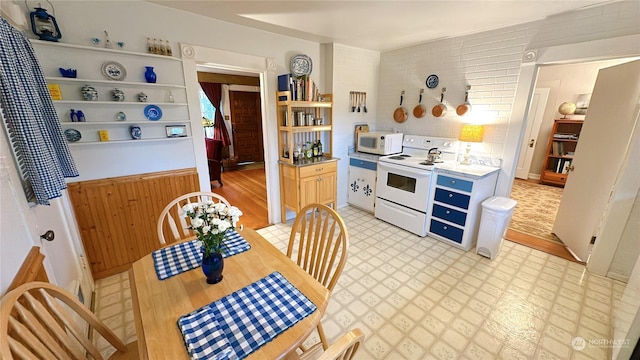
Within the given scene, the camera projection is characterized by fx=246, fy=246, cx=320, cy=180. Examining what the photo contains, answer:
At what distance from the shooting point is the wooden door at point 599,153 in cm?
218

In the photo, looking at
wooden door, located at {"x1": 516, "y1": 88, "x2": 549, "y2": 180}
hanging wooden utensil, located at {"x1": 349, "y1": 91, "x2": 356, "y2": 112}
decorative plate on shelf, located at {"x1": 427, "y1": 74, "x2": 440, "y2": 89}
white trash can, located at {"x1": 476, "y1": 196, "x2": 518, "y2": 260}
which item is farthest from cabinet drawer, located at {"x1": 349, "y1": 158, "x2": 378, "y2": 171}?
wooden door, located at {"x1": 516, "y1": 88, "x2": 549, "y2": 180}

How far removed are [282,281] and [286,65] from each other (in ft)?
8.75

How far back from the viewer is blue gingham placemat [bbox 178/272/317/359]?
864mm

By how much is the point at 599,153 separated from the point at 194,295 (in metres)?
3.69

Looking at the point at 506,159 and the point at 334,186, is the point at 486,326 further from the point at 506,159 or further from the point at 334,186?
the point at 334,186

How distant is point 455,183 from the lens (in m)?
2.66

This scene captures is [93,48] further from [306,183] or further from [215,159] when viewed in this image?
[215,159]

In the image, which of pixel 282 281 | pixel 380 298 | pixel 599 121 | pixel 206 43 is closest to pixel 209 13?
pixel 206 43

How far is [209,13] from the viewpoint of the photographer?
232cm

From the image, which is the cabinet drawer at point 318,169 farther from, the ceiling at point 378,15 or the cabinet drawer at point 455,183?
the ceiling at point 378,15

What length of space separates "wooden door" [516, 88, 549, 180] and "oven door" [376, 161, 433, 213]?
11.2 ft

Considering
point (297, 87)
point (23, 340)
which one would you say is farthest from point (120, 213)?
point (297, 87)

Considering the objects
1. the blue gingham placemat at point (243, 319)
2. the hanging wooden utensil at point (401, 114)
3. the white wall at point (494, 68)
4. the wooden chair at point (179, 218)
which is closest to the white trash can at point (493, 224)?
the white wall at point (494, 68)

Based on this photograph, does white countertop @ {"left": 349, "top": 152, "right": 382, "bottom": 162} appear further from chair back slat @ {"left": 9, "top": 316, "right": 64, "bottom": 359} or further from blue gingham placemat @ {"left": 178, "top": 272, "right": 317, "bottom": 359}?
chair back slat @ {"left": 9, "top": 316, "right": 64, "bottom": 359}
